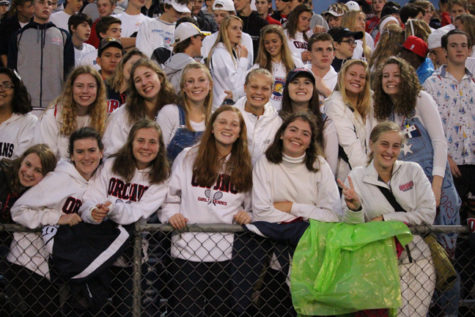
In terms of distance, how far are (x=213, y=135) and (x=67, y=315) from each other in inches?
61.3

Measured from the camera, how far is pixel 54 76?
725cm

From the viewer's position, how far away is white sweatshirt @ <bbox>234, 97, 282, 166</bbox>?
5.25 m

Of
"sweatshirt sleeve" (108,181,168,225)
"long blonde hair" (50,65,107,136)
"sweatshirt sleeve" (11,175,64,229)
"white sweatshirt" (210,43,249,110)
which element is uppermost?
"white sweatshirt" (210,43,249,110)

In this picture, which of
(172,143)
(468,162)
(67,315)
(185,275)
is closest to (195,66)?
(172,143)

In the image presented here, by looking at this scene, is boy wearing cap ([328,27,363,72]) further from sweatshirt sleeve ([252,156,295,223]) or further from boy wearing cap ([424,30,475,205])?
sweatshirt sleeve ([252,156,295,223])

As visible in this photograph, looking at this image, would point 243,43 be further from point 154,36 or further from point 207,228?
point 207,228

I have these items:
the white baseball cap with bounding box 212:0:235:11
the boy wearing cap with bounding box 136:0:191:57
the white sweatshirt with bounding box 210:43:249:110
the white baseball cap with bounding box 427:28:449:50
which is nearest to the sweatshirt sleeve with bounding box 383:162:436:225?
the white sweatshirt with bounding box 210:43:249:110

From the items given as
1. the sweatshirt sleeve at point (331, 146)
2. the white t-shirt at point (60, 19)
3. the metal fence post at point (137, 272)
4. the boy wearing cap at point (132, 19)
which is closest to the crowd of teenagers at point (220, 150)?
the sweatshirt sleeve at point (331, 146)

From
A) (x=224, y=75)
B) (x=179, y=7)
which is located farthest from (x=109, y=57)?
(x=179, y=7)

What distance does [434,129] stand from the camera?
5328mm

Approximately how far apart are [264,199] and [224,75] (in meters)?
2.64

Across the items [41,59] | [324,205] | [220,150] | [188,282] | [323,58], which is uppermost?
[323,58]

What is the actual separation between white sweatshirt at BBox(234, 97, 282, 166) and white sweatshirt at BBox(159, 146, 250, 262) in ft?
2.08

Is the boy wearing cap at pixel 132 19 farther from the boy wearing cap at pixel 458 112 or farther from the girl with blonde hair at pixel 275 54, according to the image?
the boy wearing cap at pixel 458 112
